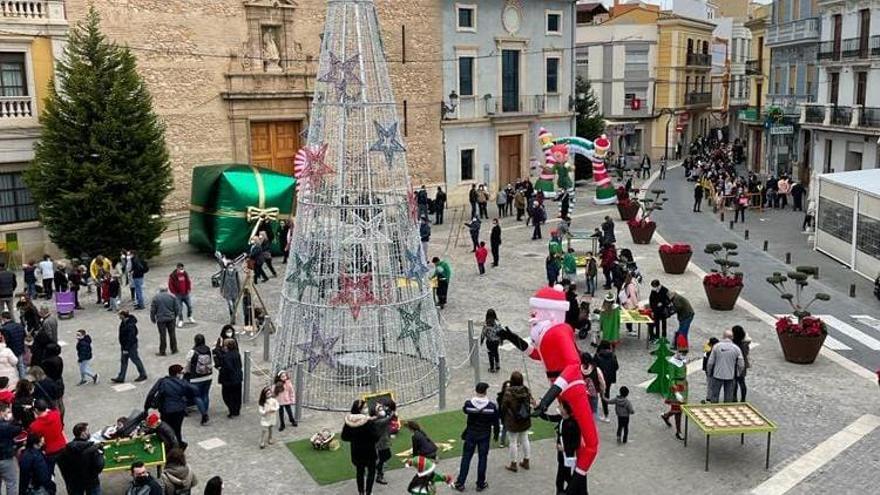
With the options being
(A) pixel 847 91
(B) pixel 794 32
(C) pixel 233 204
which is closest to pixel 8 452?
(C) pixel 233 204

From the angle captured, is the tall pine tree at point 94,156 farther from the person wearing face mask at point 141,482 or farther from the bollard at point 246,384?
the person wearing face mask at point 141,482

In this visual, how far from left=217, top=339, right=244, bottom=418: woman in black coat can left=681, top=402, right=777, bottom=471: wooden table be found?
21.9 ft

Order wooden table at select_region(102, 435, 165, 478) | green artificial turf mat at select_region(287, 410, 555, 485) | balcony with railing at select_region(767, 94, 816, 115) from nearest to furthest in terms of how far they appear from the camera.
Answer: wooden table at select_region(102, 435, 165, 478)
green artificial turf mat at select_region(287, 410, 555, 485)
balcony with railing at select_region(767, 94, 816, 115)

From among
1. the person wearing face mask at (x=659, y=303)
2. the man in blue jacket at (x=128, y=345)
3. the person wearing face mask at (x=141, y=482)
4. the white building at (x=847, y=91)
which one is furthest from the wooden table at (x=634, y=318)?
the white building at (x=847, y=91)

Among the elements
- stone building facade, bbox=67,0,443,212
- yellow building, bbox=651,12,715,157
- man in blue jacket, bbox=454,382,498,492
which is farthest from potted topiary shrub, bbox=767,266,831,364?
yellow building, bbox=651,12,715,157

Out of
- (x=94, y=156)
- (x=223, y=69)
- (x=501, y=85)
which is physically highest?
(x=223, y=69)

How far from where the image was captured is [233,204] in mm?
24625

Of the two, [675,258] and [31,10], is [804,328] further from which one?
[31,10]

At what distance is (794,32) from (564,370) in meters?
38.0

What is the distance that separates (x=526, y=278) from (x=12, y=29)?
49.7 ft

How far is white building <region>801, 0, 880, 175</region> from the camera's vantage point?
34812 millimetres

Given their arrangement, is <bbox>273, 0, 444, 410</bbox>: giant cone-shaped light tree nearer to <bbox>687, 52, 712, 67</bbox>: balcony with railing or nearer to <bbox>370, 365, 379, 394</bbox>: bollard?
<bbox>370, 365, 379, 394</bbox>: bollard

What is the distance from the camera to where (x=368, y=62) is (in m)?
14.1

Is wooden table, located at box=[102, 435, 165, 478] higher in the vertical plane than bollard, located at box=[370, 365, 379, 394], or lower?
higher
